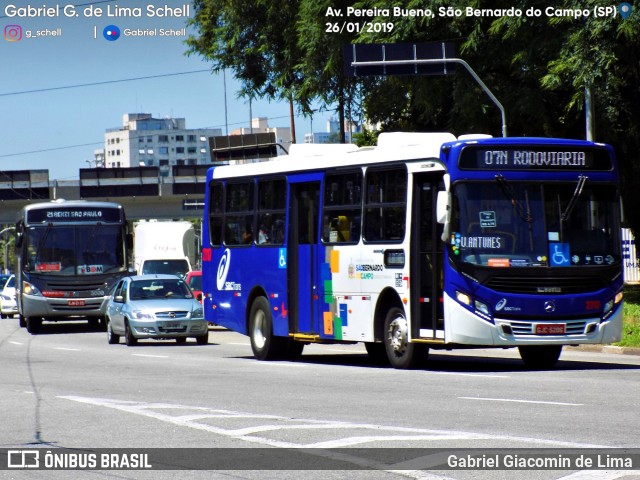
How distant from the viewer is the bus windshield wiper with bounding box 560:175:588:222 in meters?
19.1

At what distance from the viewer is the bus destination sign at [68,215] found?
38938 millimetres

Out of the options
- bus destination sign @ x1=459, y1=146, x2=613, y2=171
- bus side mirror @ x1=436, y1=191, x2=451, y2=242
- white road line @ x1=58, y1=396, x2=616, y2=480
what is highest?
bus destination sign @ x1=459, y1=146, x2=613, y2=171

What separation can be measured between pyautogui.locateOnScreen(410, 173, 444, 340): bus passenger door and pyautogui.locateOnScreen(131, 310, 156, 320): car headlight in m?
11.6

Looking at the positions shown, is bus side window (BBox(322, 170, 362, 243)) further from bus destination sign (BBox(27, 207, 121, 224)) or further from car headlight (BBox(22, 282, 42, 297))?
car headlight (BBox(22, 282, 42, 297))

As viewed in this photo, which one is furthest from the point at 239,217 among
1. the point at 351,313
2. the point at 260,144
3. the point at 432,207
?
the point at 260,144

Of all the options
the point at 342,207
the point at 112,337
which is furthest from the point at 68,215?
the point at 342,207

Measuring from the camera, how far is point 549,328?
18875mm

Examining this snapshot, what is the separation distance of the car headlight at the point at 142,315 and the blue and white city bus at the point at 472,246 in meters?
8.97

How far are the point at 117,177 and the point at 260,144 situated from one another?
97.3 feet

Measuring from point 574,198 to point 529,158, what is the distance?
2.71 feet

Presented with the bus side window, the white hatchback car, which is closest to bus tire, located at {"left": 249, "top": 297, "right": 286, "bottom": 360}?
the bus side window

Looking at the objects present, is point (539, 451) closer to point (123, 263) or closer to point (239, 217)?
point (239, 217)

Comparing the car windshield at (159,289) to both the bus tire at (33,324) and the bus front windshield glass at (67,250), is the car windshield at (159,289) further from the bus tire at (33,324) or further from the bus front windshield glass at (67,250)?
the bus tire at (33,324)

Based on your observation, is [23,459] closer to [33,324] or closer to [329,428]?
[329,428]
